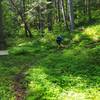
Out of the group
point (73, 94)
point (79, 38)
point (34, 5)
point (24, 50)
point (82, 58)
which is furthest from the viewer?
point (34, 5)

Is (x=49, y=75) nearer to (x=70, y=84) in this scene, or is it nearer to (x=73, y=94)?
(x=70, y=84)

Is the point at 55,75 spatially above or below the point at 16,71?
above

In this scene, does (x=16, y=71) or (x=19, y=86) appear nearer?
(x=19, y=86)

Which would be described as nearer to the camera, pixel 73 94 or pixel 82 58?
pixel 73 94

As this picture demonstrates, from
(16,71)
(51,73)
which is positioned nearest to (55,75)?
(51,73)

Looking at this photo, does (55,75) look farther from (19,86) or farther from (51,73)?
(19,86)

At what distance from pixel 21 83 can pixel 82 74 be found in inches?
134

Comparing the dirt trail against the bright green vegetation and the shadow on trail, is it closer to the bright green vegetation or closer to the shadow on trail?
the shadow on trail

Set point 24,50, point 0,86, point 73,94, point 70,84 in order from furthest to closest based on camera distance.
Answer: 1. point 24,50
2. point 0,86
3. point 70,84
4. point 73,94

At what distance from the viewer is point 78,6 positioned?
57.0 m

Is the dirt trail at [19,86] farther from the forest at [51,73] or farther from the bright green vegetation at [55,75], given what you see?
the bright green vegetation at [55,75]

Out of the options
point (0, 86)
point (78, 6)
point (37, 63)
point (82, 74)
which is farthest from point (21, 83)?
point (78, 6)

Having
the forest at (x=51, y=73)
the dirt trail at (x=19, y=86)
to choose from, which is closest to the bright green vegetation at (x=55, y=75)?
the forest at (x=51, y=73)

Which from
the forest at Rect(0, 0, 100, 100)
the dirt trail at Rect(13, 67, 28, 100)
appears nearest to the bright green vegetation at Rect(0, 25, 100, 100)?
the forest at Rect(0, 0, 100, 100)
